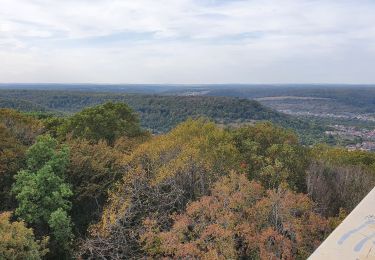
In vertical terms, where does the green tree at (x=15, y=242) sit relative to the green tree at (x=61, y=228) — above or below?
above

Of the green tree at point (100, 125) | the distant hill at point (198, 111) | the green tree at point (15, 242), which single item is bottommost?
the distant hill at point (198, 111)

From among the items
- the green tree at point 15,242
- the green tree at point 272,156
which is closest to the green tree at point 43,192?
the green tree at point 15,242

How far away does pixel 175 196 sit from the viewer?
2112 cm

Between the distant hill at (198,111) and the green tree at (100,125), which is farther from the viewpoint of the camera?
the distant hill at (198,111)

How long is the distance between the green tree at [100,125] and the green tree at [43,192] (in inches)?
392

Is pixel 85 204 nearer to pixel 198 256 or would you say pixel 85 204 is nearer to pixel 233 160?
pixel 233 160

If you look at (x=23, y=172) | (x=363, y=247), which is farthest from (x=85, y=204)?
(x=363, y=247)

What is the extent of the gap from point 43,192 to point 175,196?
22.2ft

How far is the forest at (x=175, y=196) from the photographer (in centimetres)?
1605

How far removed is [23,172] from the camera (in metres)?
21.2

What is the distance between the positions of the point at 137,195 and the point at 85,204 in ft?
→ 19.2

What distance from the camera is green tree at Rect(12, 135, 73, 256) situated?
19.8 meters

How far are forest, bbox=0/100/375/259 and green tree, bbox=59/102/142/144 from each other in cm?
401

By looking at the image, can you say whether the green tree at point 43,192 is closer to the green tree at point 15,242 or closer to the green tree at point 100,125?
the green tree at point 15,242
